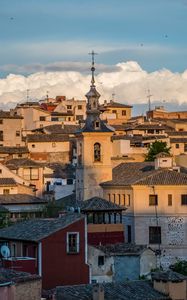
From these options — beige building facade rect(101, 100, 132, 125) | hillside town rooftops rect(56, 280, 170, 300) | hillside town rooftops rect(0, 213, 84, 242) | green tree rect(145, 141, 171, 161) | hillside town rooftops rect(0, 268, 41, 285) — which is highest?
beige building facade rect(101, 100, 132, 125)

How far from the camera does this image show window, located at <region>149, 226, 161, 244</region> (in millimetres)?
54875

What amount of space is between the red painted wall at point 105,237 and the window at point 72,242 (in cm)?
1036

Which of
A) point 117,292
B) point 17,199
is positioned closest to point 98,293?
point 117,292

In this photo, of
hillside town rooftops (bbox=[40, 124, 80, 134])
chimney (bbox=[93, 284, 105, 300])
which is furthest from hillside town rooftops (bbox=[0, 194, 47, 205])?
chimney (bbox=[93, 284, 105, 300])

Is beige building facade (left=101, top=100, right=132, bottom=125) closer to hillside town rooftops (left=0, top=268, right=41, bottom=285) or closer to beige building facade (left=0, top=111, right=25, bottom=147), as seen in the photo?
beige building facade (left=0, top=111, right=25, bottom=147)

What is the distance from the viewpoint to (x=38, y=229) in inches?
1357

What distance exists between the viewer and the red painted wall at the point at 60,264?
107 feet

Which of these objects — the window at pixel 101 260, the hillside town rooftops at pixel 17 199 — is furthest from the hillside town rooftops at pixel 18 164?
the window at pixel 101 260

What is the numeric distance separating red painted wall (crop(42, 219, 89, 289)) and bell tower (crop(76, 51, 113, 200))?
1045 inches

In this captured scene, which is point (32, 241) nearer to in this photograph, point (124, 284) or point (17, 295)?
point (124, 284)

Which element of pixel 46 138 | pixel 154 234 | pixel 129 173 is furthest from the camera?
pixel 46 138

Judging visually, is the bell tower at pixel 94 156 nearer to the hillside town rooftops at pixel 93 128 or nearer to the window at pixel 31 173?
the hillside town rooftops at pixel 93 128

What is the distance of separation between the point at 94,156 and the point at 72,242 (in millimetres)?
27002

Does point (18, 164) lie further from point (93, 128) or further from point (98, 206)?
point (98, 206)
